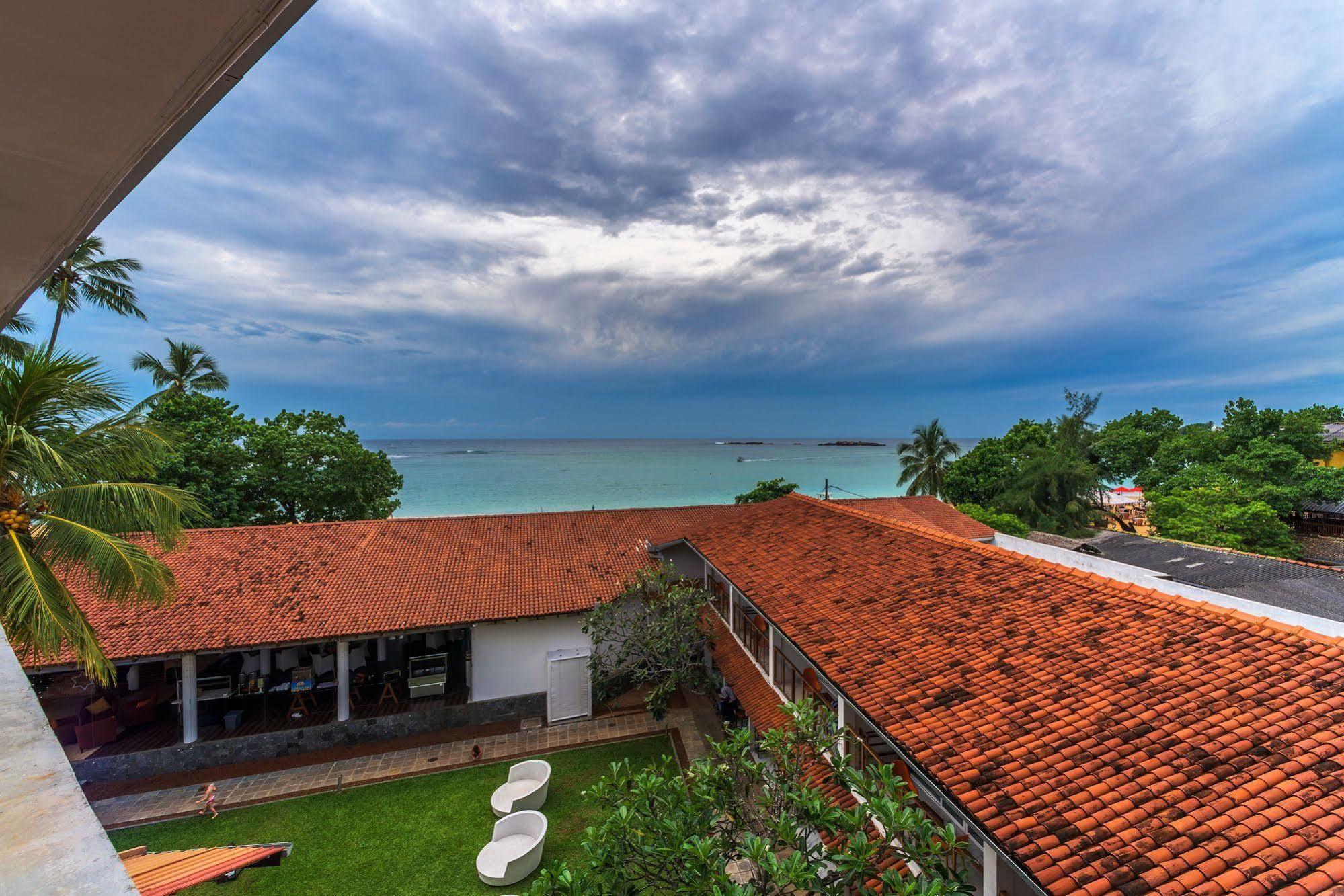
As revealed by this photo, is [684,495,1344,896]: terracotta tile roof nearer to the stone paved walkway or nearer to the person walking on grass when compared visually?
the stone paved walkway

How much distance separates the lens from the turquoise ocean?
69875 mm

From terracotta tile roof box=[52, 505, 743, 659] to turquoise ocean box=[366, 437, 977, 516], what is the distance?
40458 mm

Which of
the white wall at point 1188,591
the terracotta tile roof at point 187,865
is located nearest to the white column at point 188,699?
the terracotta tile roof at point 187,865

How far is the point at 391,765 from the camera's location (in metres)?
12.2

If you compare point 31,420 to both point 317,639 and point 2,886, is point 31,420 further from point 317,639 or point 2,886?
point 2,886

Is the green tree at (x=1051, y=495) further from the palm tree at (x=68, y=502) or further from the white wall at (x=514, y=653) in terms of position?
the palm tree at (x=68, y=502)

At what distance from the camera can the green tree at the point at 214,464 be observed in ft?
68.6

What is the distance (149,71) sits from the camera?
156cm

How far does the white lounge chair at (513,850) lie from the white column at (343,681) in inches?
213

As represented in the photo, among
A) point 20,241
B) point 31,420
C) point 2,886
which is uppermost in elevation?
point 20,241

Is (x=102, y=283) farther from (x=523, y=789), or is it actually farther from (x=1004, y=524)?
(x=1004, y=524)

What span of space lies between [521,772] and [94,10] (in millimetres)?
12464

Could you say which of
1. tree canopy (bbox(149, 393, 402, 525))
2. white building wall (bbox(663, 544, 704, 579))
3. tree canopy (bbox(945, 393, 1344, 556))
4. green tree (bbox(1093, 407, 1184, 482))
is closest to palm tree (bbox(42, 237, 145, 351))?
tree canopy (bbox(149, 393, 402, 525))

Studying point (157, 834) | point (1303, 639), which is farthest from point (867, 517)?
point (157, 834)
